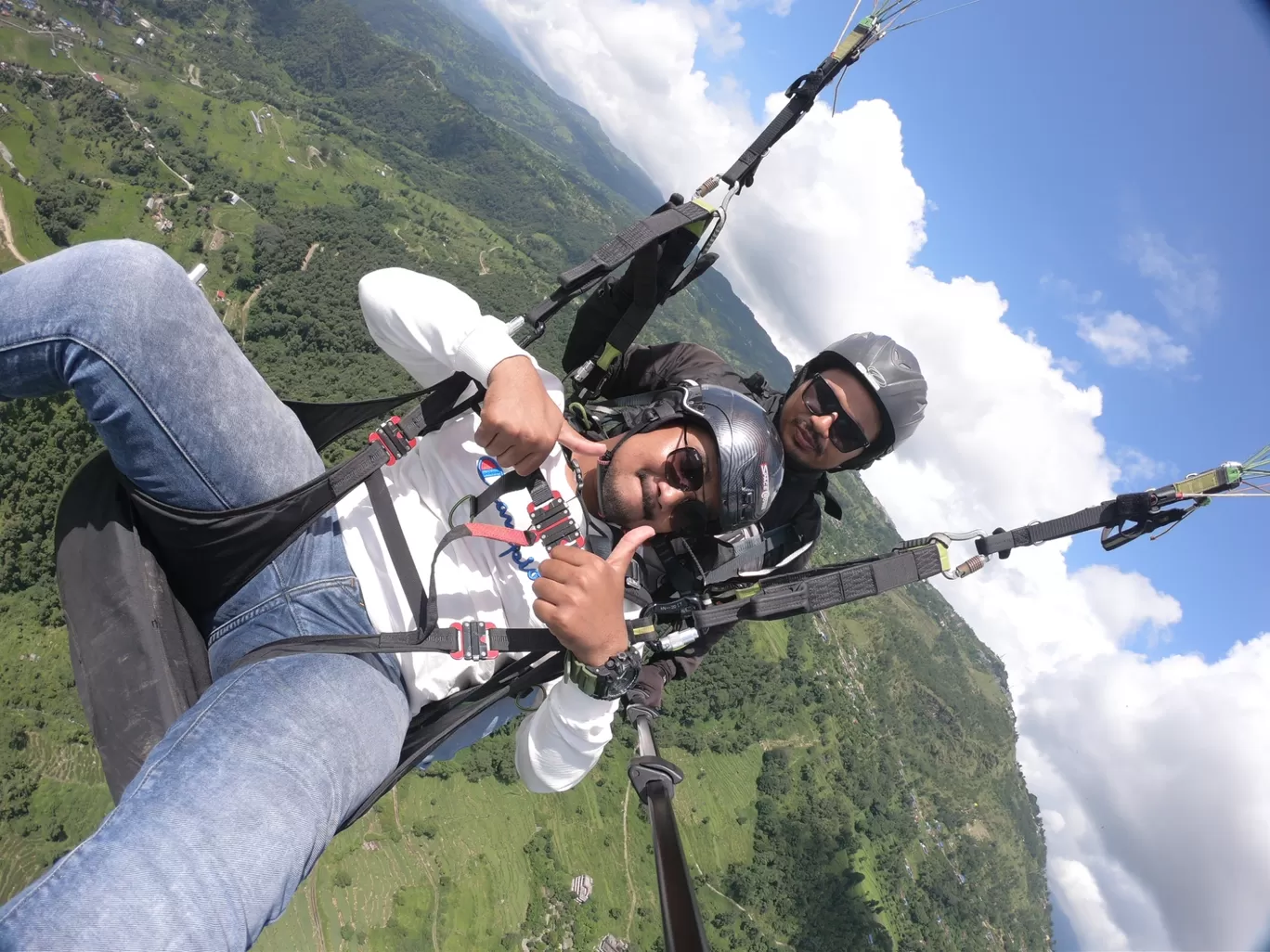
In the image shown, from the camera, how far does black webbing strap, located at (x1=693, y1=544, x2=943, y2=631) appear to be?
8.04ft

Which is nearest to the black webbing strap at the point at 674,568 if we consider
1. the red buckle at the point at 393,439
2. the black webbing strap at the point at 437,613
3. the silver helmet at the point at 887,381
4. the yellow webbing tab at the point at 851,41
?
the black webbing strap at the point at 437,613

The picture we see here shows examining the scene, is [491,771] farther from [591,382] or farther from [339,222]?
[339,222]

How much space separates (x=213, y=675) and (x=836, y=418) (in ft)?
11.3

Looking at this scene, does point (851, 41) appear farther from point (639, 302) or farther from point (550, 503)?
point (550, 503)

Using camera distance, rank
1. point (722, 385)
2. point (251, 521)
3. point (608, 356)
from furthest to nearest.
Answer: point (722, 385), point (608, 356), point (251, 521)

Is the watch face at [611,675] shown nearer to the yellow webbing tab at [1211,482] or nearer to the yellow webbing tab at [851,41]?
the yellow webbing tab at [1211,482]

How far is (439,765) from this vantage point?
45625mm

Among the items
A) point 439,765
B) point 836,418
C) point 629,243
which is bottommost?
point 439,765

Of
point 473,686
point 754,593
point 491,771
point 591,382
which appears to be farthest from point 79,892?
point 491,771

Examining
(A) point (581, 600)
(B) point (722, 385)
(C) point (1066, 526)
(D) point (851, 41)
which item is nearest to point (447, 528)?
(A) point (581, 600)

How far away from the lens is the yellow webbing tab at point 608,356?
3.33 metres

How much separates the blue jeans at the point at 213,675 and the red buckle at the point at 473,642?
1.16 feet


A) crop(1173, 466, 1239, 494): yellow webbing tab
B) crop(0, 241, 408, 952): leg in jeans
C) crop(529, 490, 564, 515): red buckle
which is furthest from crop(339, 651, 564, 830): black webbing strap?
crop(1173, 466, 1239, 494): yellow webbing tab

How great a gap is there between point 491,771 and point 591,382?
2176 inches
